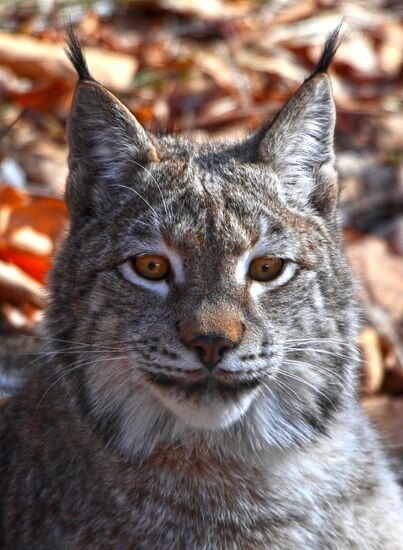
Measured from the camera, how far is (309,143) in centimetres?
488

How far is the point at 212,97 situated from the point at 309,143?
4409mm

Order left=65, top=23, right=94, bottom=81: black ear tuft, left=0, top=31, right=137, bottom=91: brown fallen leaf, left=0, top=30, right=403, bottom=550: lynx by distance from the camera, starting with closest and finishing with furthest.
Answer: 1. left=0, top=30, right=403, bottom=550: lynx
2. left=65, top=23, right=94, bottom=81: black ear tuft
3. left=0, top=31, right=137, bottom=91: brown fallen leaf

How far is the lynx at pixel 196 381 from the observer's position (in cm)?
434

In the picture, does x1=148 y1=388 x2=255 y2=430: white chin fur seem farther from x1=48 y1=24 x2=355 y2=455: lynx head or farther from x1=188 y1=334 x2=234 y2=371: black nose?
x1=188 y1=334 x2=234 y2=371: black nose

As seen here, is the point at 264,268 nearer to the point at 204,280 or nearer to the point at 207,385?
the point at 204,280

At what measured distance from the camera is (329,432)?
15.7 ft

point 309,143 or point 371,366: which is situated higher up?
point 309,143

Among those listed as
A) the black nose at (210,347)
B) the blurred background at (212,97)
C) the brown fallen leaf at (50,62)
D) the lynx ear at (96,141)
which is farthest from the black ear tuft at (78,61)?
the brown fallen leaf at (50,62)

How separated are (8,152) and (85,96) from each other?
11.8ft

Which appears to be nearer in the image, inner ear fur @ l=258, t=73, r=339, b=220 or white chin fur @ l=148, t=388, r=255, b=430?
white chin fur @ l=148, t=388, r=255, b=430

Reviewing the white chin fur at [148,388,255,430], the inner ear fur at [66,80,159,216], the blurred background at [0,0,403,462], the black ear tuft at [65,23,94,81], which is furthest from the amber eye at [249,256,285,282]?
the blurred background at [0,0,403,462]

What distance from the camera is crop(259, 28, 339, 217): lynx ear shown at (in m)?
4.71

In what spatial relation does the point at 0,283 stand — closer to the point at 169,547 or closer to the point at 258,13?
the point at 169,547

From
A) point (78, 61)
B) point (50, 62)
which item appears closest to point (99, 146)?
point (78, 61)
